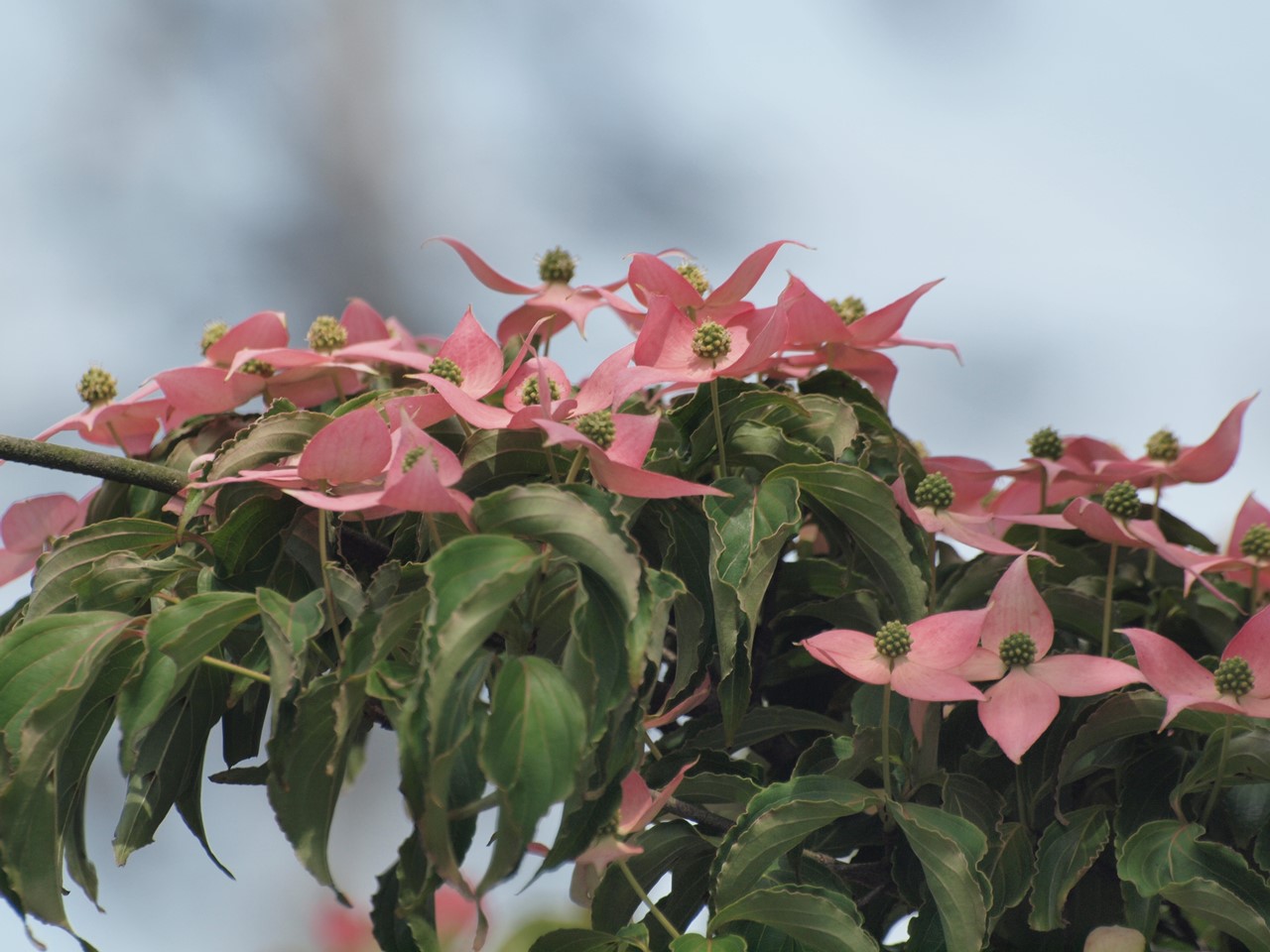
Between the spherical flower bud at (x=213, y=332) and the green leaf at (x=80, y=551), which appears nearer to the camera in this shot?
the green leaf at (x=80, y=551)

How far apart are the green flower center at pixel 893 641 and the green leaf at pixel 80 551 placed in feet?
1.23

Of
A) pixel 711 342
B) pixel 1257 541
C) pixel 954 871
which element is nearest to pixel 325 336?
pixel 711 342

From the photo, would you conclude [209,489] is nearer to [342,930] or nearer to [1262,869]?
[1262,869]

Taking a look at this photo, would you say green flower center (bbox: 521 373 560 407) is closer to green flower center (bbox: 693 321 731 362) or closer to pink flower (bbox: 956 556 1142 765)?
green flower center (bbox: 693 321 731 362)

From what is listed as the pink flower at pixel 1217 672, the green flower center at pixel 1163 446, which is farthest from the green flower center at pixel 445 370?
the green flower center at pixel 1163 446

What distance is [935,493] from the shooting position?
782 mm

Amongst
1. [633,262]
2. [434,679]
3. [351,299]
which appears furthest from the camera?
[351,299]

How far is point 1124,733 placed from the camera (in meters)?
0.71

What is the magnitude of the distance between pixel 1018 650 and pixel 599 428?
0.26 metres

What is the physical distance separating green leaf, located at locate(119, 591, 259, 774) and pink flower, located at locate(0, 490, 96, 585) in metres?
0.29

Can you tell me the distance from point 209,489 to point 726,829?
336mm

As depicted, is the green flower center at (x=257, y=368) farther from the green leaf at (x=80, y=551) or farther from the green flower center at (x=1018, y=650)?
the green flower center at (x=1018, y=650)

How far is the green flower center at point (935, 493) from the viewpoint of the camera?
Answer: 78cm

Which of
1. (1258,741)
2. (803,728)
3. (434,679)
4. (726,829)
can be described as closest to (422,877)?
(434,679)
